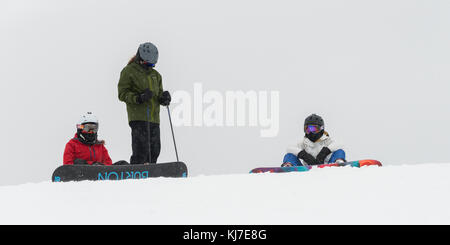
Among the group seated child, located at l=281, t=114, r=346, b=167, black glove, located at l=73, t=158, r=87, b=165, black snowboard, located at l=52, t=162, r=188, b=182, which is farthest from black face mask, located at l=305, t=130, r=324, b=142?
black glove, located at l=73, t=158, r=87, b=165

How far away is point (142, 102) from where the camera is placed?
563cm

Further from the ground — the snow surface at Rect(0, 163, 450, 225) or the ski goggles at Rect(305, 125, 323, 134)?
the ski goggles at Rect(305, 125, 323, 134)

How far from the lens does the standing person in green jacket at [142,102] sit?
223 inches

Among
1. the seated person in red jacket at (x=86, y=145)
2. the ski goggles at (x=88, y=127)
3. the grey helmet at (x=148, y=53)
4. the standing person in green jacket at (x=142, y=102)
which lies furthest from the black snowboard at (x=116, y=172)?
the grey helmet at (x=148, y=53)

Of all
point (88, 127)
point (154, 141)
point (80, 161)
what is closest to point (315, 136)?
point (154, 141)

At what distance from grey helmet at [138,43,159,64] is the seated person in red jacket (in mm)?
851

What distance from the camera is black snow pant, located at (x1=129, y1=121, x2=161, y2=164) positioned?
5.66m

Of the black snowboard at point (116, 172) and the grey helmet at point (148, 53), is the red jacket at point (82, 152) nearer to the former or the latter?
the black snowboard at point (116, 172)

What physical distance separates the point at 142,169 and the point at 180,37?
21404 mm

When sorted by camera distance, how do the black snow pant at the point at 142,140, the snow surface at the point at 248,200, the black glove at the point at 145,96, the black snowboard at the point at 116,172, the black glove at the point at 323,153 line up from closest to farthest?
the snow surface at the point at 248,200 → the black snowboard at the point at 116,172 → the black glove at the point at 145,96 → the black snow pant at the point at 142,140 → the black glove at the point at 323,153

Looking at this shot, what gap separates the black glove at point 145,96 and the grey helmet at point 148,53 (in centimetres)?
33

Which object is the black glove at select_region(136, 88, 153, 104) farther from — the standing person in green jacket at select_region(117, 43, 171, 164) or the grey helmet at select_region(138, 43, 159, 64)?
the grey helmet at select_region(138, 43, 159, 64)

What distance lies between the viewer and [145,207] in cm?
343
